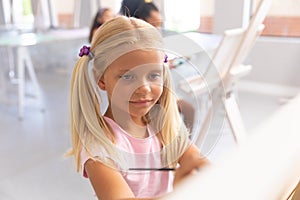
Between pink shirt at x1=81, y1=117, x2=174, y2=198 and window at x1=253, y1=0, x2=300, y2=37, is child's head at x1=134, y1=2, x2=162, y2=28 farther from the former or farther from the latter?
window at x1=253, y1=0, x2=300, y2=37

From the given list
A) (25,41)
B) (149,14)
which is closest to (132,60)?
(149,14)

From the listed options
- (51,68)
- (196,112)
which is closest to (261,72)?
(51,68)

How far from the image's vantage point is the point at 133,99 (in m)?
0.37

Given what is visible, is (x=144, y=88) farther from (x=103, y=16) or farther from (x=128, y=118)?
(x=103, y=16)

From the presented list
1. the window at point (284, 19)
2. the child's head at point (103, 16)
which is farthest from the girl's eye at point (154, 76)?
the window at point (284, 19)

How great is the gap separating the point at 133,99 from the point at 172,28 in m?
0.12

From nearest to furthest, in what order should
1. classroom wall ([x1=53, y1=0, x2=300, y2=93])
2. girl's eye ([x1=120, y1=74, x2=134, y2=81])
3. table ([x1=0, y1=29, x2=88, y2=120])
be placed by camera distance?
1. girl's eye ([x1=120, y1=74, x2=134, y2=81])
2. table ([x1=0, y1=29, x2=88, y2=120])
3. classroom wall ([x1=53, y1=0, x2=300, y2=93])

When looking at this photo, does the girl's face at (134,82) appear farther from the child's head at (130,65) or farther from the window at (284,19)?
the window at (284,19)

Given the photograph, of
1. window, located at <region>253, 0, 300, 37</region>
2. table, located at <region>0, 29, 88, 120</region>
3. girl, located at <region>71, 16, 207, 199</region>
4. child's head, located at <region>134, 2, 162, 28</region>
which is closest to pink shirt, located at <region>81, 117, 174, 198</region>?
girl, located at <region>71, 16, 207, 199</region>

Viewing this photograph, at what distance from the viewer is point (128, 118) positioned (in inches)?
Result: 15.8

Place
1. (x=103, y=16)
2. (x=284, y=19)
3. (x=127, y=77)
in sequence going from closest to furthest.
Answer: (x=127, y=77)
(x=103, y=16)
(x=284, y=19)

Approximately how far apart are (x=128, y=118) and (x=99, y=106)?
35mm

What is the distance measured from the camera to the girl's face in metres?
0.36

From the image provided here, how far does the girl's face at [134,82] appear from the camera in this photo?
0.36 m
